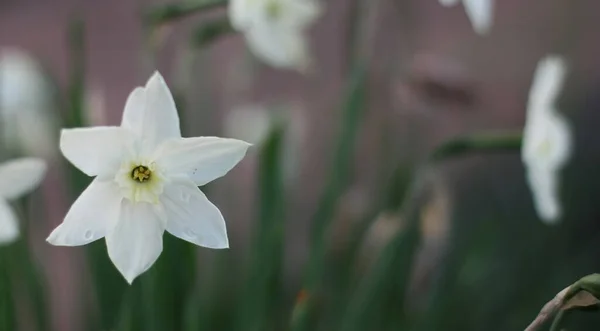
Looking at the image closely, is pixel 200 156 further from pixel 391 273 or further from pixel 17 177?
pixel 391 273

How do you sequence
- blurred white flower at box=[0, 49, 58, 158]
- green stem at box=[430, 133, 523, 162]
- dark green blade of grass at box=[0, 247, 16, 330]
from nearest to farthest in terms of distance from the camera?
dark green blade of grass at box=[0, 247, 16, 330]
green stem at box=[430, 133, 523, 162]
blurred white flower at box=[0, 49, 58, 158]

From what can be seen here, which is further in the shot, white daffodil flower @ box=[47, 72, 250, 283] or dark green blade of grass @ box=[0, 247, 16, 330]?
dark green blade of grass @ box=[0, 247, 16, 330]

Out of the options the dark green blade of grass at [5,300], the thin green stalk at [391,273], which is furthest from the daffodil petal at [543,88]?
the dark green blade of grass at [5,300]

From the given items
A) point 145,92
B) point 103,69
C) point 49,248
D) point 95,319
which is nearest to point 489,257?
point 95,319

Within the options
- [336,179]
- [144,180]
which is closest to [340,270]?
[336,179]

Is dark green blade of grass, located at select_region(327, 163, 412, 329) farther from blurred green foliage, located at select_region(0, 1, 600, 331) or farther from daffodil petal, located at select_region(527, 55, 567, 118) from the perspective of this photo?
daffodil petal, located at select_region(527, 55, 567, 118)

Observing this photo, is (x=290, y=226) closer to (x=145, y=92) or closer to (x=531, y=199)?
(x=531, y=199)

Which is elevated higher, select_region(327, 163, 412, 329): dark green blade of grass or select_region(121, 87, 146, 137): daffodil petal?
select_region(121, 87, 146, 137): daffodil petal

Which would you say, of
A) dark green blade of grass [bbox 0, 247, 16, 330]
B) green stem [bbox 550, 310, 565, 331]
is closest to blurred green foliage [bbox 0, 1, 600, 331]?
dark green blade of grass [bbox 0, 247, 16, 330]
